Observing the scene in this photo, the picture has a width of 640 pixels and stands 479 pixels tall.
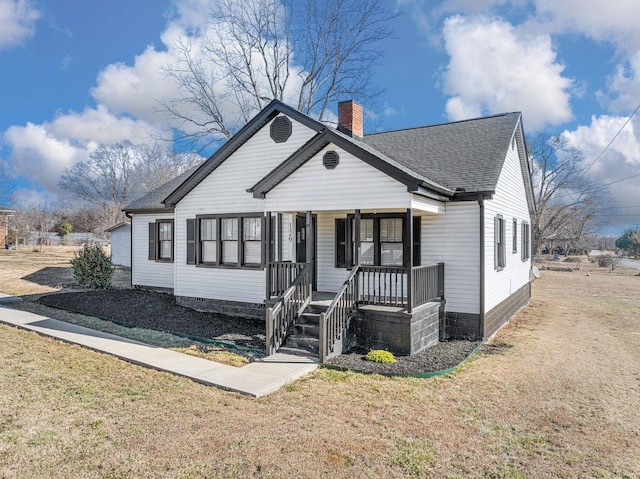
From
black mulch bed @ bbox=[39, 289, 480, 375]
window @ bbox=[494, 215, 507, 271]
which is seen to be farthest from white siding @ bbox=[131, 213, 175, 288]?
window @ bbox=[494, 215, 507, 271]

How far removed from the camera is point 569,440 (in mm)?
4953

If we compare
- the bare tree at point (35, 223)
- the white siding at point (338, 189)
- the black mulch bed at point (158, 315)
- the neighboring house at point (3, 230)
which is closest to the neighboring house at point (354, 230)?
the white siding at point (338, 189)

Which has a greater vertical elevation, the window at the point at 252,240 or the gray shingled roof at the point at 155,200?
the gray shingled roof at the point at 155,200

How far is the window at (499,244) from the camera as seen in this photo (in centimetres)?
1101

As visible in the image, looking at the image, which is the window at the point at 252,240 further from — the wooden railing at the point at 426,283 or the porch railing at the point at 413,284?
the wooden railing at the point at 426,283

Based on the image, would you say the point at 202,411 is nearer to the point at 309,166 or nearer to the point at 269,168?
the point at 309,166

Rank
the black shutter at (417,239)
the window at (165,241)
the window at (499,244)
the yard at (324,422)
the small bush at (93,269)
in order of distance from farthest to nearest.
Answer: the small bush at (93,269) < the window at (165,241) < the window at (499,244) < the black shutter at (417,239) < the yard at (324,422)

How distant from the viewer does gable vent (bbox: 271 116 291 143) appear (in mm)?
11570

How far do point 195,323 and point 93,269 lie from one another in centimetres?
724

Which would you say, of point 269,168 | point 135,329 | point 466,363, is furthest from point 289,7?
point 466,363

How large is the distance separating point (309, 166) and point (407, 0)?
1449 cm

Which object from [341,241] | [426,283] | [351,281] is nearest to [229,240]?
[341,241]

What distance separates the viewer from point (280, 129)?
38.3 ft

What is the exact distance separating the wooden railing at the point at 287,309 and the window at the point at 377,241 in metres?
1.81
